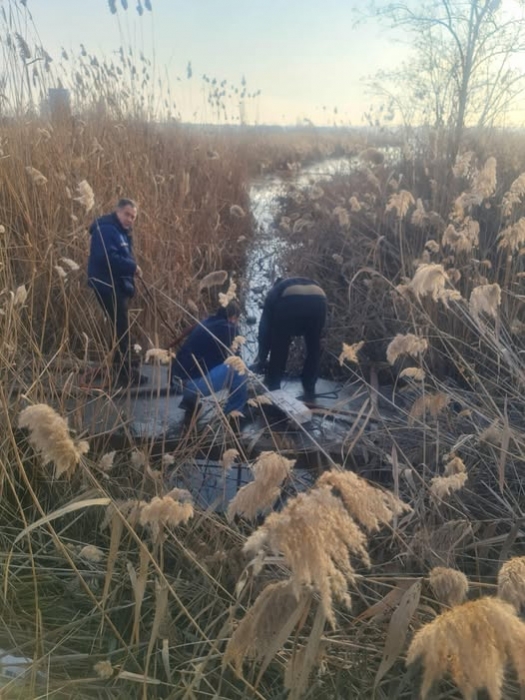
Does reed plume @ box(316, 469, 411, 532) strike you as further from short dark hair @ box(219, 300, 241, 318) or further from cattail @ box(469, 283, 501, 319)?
short dark hair @ box(219, 300, 241, 318)

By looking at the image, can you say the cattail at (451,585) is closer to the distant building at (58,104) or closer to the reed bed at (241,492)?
the reed bed at (241,492)

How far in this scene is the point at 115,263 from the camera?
2.65 m

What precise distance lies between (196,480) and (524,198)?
301cm

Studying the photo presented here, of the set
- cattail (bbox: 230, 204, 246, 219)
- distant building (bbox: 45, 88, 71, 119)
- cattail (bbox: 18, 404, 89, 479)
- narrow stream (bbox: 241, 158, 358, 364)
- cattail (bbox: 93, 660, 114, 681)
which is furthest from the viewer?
cattail (bbox: 230, 204, 246, 219)

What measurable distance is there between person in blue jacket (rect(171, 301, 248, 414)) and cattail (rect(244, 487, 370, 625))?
1.78 metres

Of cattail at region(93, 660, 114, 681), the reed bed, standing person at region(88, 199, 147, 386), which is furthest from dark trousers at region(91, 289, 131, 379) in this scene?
cattail at region(93, 660, 114, 681)

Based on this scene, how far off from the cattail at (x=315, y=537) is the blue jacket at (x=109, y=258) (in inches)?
78.4

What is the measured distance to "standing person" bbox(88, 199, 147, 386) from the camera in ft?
8.64

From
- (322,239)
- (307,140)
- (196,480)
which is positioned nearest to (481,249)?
(322,239)

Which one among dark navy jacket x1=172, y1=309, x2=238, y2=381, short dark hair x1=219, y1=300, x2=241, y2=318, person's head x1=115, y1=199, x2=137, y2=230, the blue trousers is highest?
person's head x1=115, y1=199, x2=137, y2=230

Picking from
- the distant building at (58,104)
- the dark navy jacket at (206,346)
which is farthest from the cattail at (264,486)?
the distant building at (58,104)

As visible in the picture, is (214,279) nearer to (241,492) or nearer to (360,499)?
(241,492)

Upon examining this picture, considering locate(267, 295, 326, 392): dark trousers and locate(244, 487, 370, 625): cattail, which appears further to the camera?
locate(267, 295, 326, 392): dark trousers

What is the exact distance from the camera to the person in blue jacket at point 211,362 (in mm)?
2619
